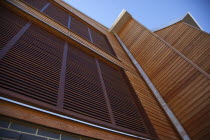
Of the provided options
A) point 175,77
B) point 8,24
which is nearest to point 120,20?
point 175,77

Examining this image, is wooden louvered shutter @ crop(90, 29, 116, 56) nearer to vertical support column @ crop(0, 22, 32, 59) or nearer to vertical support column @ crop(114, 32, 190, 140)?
vertical support column @ crop(114, 32, 190, 140)

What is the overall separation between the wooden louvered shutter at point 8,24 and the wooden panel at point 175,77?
505 cm

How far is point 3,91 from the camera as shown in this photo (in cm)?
241

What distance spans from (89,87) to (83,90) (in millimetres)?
303

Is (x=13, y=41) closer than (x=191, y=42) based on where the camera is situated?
Yes

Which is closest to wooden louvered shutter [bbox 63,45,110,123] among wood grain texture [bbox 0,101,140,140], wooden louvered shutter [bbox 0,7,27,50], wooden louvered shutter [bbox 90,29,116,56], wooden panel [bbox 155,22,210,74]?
wood grain texture [bbox 0,101,140,140]

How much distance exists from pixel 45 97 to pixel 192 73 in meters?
4.70

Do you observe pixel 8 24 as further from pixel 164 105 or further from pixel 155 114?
pixel 164 105

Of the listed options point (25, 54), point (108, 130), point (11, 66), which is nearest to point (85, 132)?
Result: point (108, 130)

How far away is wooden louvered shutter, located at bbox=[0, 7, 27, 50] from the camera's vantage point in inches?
140

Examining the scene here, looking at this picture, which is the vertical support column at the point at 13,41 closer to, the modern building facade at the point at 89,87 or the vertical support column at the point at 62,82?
the modern building facade at the point at 89,87

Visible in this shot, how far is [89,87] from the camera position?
4230mm

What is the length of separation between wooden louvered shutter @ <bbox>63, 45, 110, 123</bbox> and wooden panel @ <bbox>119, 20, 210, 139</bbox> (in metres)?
2.66

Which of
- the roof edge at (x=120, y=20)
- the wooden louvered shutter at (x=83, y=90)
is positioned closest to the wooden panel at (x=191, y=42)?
the roof edge at (x=120, y=20)
